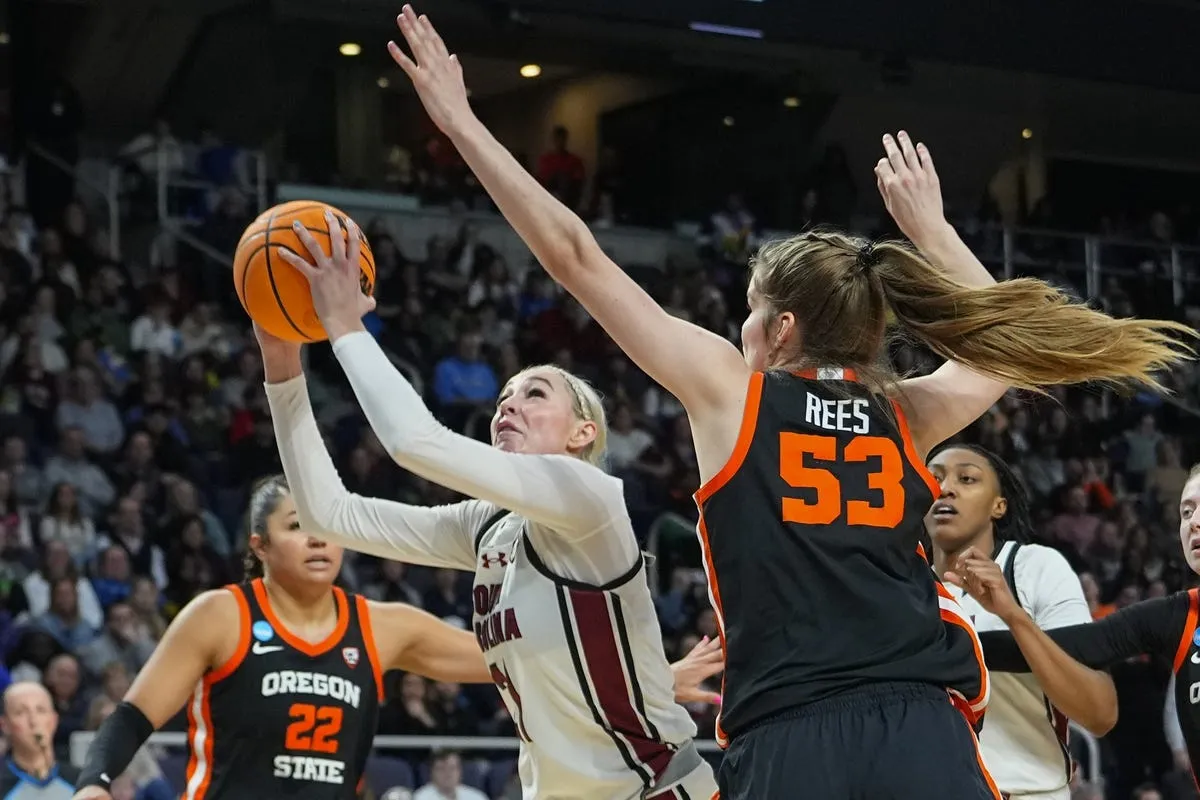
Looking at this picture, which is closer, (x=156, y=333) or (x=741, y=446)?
(x=741, y=446)

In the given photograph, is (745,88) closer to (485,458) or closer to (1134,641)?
(1134,641)

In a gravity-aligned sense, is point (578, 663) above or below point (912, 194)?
below

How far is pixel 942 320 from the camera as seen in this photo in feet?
10.6

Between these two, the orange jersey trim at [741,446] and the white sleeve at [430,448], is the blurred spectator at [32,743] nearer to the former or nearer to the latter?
the white sleeve at [430,448]

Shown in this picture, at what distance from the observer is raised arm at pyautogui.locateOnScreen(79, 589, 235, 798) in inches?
197

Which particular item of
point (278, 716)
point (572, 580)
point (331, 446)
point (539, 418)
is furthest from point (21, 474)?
point (572, 580)

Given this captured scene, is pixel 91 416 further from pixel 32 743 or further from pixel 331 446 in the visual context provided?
pixel 32 743

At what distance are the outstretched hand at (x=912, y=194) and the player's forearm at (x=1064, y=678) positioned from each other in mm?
1247

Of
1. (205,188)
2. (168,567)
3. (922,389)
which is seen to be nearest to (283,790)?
(922,389)

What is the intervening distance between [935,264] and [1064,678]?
1.56m

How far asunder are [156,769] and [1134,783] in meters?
6.41

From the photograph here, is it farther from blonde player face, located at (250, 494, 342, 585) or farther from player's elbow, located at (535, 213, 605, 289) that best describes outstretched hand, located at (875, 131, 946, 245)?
blonde player face, located at (250, 494, 342, 585)

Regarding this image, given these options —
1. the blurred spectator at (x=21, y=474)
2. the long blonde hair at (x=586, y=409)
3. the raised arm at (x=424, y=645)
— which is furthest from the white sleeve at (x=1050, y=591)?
the blurred spectator at (x=21, y=474)

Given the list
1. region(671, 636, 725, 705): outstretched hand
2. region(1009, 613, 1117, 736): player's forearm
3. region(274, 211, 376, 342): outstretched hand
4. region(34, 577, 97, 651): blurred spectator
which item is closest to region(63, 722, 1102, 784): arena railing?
region(34, 577, 97, 651): blurred spectator
